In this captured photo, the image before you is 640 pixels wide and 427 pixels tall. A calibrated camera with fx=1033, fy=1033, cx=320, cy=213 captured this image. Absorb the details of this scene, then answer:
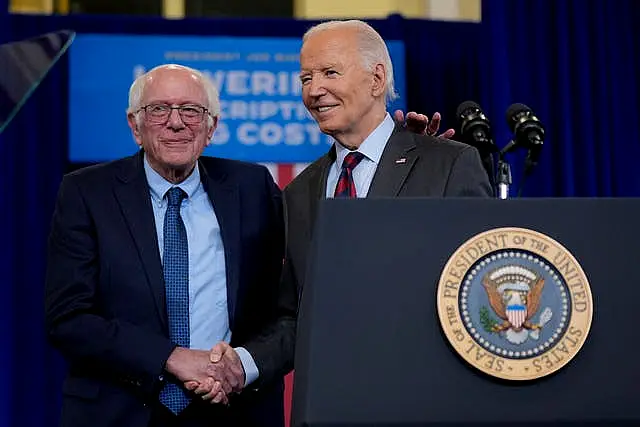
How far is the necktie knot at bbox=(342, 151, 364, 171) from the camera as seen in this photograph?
1845 mm

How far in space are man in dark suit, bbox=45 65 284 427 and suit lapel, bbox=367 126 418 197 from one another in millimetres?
492

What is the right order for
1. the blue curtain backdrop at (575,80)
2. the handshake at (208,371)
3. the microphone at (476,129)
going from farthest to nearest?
1. the blue curtain backdrop at (575,80)
2. the microphone at (476,129)
3. the handshake at (208,371)

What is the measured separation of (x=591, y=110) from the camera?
5.56m

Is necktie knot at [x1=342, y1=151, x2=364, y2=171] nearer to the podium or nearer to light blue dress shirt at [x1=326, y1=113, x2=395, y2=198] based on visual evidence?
light blue dress shirt at [x1=326, y1=113, x2=395, y2=198]

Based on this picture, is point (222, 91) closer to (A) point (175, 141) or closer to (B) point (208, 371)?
(A) point (175, 141)

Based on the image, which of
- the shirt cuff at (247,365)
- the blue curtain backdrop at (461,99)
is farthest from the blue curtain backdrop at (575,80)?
the shirt cuff at (247,365)

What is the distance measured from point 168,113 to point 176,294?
38 cm

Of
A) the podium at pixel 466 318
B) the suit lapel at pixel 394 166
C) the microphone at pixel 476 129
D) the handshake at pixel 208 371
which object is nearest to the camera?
the podium at pixel 466 318

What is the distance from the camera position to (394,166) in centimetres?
179

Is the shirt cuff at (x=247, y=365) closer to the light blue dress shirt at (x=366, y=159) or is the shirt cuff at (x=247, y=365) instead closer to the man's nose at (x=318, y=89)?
the light blue dress shirt at (x=366, y=159)

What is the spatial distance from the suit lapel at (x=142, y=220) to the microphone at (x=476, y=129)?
810 millimetres

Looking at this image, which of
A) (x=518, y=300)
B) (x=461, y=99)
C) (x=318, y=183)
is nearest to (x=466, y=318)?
(x=518, y=300)

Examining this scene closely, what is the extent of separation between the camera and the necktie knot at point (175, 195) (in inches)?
86.2

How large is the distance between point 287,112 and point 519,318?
4431 millimetres
